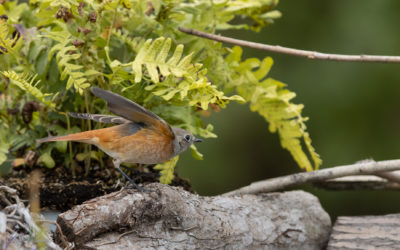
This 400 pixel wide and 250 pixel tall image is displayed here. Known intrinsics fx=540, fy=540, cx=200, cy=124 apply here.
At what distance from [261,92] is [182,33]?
528 mm

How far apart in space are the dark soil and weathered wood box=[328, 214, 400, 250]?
973 millimetres

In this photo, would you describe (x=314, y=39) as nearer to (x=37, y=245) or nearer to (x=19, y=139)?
(x=19, y=139)

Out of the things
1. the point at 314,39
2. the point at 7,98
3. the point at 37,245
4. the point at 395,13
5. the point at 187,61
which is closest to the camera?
the point at 37,245

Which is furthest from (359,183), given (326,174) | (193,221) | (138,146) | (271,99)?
(138,146)

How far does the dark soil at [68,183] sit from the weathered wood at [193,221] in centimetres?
31

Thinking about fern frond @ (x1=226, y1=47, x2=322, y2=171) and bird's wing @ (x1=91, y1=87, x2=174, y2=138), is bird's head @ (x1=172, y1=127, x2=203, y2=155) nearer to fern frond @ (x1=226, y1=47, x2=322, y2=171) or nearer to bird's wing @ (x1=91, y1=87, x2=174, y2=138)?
bird's wing @ (x1=91, y1=87, x2=174, y2=138)

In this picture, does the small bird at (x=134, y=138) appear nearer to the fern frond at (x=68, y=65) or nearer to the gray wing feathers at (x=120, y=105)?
the gray wing feathers at (x=120, y=105)

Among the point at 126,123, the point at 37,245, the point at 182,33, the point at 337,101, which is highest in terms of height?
the point at 182,33

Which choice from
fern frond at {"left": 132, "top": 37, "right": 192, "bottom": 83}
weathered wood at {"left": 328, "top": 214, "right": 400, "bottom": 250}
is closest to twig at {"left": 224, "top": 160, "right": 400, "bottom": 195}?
weathered wood at {"left": 328, "top": 214, "right": 400, "bottom": 250}

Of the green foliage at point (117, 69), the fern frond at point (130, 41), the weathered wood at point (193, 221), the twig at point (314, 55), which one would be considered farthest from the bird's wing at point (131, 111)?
the twig at point (314, 55)

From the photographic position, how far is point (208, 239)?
2326 mm

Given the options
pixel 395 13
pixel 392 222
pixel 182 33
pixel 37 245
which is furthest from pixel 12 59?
pixel 395 13

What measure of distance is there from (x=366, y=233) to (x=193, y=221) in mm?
935

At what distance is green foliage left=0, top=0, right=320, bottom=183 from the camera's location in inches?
90.6
